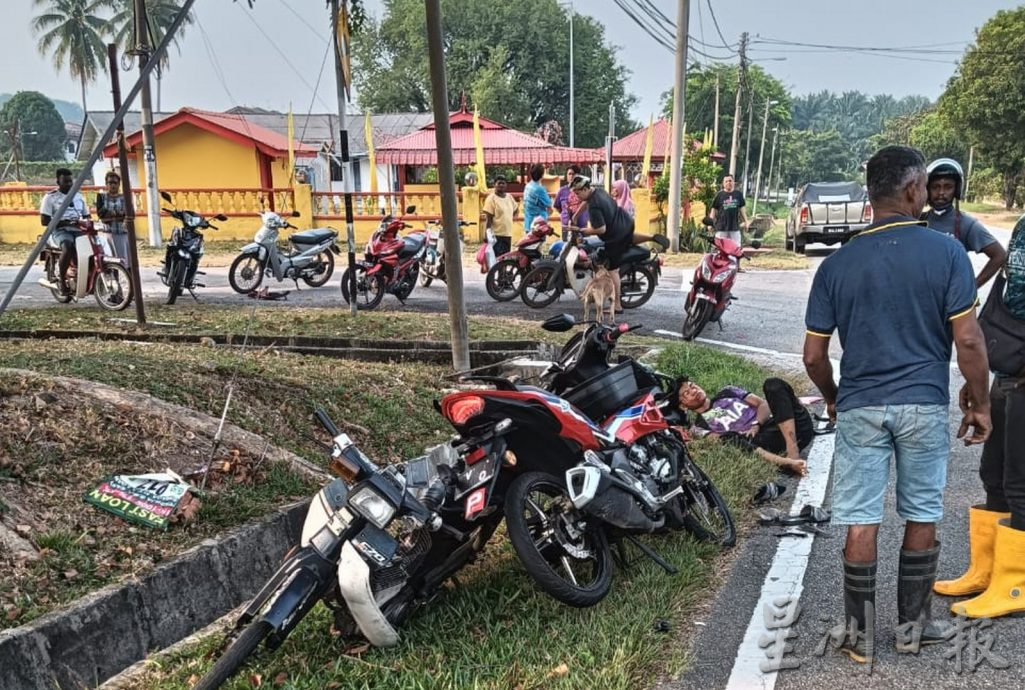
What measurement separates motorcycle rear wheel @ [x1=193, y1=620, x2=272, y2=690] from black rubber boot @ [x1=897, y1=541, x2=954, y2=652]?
7.37ft

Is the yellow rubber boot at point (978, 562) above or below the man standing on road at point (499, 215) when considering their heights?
below

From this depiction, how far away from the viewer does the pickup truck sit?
2034cm

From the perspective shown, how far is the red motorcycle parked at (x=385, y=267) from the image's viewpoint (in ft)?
37.6

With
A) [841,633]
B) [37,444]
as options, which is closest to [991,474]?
[841,633]

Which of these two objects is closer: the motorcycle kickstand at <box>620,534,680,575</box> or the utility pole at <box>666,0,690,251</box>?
the motorcycle kickstand at <box>620,534,680,575</box>

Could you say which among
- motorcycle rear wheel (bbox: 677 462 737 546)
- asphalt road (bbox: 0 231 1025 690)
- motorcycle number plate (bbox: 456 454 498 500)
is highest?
motorcycle number plate (bbox: 456 454 498 500)

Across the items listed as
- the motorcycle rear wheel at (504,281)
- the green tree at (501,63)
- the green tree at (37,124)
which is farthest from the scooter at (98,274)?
the green tree at (37,124)

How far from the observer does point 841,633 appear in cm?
323

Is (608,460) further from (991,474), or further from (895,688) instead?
(991,474)

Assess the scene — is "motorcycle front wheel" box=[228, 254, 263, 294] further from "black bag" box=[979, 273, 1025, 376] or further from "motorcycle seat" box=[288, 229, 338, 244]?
"black bag" box=[979, 273, 1025, 376]

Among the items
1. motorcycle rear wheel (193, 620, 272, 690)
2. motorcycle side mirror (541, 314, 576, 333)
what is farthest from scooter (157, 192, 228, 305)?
motorcycle rear wheel (193, 620, 272, 690)

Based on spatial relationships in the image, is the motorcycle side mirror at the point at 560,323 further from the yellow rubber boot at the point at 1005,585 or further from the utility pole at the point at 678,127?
the utility pole at the point at 678,127

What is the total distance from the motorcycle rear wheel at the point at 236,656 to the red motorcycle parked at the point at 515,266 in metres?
9.06

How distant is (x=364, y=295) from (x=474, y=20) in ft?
162
